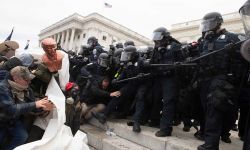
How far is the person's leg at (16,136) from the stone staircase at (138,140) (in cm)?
145

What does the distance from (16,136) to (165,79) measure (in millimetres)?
2374

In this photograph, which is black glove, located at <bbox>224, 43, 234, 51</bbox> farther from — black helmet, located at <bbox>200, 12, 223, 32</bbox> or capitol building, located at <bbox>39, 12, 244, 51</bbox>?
capitol building, located at <bbox>39, 12, 244, 51</bbox>

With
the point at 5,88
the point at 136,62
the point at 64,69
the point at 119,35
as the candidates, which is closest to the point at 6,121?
the point at 5,88

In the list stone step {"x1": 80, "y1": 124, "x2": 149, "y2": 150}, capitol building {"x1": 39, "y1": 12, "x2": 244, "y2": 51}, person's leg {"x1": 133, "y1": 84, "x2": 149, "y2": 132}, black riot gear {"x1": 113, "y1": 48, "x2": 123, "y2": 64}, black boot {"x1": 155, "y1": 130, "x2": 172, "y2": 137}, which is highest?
capitol building {"x1": 39, "y1": 12, "x2": 244, "y2": 51}

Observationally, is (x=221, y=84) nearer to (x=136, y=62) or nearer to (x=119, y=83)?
(x=136, y=62)

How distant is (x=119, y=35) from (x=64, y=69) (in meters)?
54.0

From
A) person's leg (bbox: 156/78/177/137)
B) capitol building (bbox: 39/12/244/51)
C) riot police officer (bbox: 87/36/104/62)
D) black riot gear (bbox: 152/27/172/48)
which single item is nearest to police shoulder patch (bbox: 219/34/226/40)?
person's leg (bbox: 156/78/177/137)

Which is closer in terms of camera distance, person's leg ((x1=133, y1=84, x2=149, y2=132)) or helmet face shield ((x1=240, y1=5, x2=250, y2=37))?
helmet face shield ((x1=240, y1=5, x2=250, y2=37))

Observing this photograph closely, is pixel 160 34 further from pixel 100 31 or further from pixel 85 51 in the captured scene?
pixel 100 31

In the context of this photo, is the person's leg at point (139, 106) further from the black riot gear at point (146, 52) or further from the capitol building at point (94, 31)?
the capitol building at point (94, 31)

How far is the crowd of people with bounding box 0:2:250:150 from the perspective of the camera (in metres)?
3.46

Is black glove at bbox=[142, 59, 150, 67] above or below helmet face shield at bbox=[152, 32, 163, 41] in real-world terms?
below

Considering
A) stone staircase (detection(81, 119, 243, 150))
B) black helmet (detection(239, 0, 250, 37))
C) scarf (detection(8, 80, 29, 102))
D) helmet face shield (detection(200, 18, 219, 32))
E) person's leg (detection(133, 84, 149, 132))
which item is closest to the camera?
black helmet (detection(239, 0, 250, 37))

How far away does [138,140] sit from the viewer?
4.64 m
